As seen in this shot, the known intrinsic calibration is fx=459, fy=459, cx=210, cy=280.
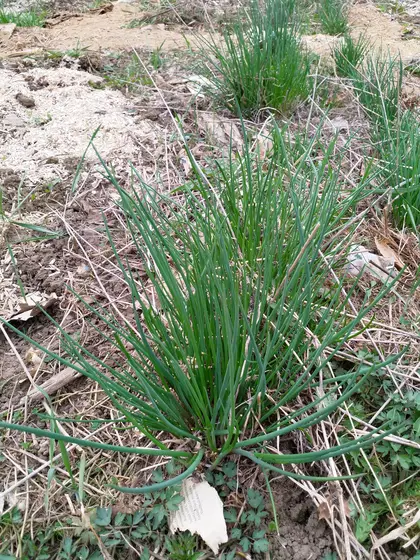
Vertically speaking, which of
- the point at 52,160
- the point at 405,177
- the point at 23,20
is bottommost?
the point at 405,177

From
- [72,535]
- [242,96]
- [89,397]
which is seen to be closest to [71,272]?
[89,397]

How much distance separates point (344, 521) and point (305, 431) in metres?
0.19

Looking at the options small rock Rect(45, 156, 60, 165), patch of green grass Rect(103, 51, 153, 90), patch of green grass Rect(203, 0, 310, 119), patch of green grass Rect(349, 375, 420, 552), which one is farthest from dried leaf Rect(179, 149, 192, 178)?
patch of green grass Rect(349, 375, 420, 552)

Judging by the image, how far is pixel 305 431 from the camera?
984mm

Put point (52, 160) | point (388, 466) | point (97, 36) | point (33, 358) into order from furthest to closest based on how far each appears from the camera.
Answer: point (97, 36)
point (52, 160)
point (33, 358)
point (388, 466)

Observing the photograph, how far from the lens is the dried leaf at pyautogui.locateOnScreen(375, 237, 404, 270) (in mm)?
1458

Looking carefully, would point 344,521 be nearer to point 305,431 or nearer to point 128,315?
point 305,431

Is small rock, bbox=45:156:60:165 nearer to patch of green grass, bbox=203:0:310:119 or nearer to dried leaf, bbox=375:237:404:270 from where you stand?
patch of green grass, bbox=203:0:310:119

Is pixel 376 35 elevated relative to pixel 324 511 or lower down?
elevated

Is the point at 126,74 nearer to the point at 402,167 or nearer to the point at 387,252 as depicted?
the point at 402,167

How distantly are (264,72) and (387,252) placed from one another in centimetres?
106

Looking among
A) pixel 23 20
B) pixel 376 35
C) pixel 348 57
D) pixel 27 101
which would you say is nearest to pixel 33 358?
pixel 27 101

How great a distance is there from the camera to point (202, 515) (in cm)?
87

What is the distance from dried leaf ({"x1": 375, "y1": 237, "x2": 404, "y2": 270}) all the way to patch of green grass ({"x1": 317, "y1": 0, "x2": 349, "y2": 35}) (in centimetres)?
236
